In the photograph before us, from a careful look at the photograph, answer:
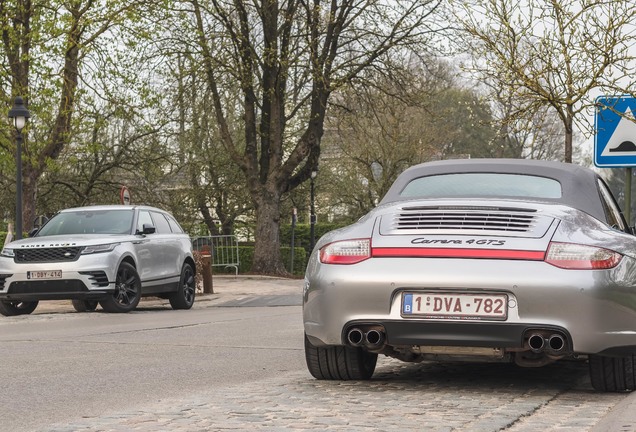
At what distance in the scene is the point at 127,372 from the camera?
8.91 metres

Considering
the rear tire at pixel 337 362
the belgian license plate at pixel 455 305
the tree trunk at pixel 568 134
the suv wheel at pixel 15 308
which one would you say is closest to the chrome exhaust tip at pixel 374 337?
the belgian license plate at pixel 455 305

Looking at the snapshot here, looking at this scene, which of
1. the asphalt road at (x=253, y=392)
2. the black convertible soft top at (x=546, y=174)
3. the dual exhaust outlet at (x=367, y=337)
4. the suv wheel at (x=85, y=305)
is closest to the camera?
the asphalt road at (x=253, y=392)

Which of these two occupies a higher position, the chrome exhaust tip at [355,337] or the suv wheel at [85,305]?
the suv wheel at [85,305]

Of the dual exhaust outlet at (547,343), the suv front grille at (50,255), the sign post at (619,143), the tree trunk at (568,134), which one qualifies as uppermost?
the tree trunk at (568,134)

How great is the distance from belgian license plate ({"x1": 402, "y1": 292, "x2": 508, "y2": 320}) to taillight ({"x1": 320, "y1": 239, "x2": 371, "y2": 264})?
382 mm

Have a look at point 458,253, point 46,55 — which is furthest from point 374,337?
point 46,55

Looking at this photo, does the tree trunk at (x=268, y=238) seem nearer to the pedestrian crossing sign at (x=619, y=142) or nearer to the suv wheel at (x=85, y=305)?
the suv wheel at (x=85, y=305)

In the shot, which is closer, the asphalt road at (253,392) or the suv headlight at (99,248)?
the asphalt road at (253,392)

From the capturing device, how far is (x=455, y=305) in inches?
270

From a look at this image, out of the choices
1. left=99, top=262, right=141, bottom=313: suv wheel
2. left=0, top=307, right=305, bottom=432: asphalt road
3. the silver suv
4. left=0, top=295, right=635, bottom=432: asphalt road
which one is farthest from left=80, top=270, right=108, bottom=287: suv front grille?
left=0, top=295, right=635, bottom=432: asphalt road

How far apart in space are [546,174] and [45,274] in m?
10.9

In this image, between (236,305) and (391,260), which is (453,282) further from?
(236,305)

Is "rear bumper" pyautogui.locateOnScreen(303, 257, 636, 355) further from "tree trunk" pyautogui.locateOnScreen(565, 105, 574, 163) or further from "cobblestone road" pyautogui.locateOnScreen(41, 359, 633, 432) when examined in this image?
"tree trunk" pyautogui.locateOnScreen(565, 105, 574, 163)

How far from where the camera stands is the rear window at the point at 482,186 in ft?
25.8
